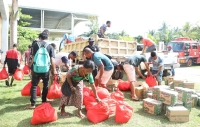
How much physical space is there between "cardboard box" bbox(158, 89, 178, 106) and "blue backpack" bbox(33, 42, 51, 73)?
2434 millimetres

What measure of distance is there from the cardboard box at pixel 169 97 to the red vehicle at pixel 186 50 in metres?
13.8

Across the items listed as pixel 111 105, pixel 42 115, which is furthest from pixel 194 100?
pixel 42 115

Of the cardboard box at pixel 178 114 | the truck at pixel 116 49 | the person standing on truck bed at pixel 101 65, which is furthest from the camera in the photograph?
the truck at pixel 116 49

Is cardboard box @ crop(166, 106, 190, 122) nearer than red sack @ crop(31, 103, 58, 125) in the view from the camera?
No

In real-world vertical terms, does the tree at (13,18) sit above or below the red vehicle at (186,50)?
above

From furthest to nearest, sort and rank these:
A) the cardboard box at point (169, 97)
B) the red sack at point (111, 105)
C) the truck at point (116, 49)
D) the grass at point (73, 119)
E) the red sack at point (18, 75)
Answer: the truck at point (116, 49) → the red sack at point (18, 75) → the red sack at point (111, 105) → the cardboard box at point (169, 97) → the grass at point (73, 119)

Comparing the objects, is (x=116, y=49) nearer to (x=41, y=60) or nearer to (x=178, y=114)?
(x=41, y=60)

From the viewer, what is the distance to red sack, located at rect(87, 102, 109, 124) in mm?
3740

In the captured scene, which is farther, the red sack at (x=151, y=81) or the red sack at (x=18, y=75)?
the red sack at (x=18, y=75)

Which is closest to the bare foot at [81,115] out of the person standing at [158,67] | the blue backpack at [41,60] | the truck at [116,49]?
the blue backpack at [41,60]

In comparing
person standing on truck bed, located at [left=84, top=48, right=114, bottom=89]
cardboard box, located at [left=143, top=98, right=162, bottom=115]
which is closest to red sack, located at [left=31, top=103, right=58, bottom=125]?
person standing on truck bed, located at [left=84, top=48, right=114, bottom=89]

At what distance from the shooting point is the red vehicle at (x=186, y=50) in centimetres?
1742

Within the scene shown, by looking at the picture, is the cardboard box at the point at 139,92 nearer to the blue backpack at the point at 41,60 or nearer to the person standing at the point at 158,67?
the person standing at the point at 158,67

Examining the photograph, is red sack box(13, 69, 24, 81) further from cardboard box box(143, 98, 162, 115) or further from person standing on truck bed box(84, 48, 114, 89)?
cardboard box box(143, 98, 162, 115)
